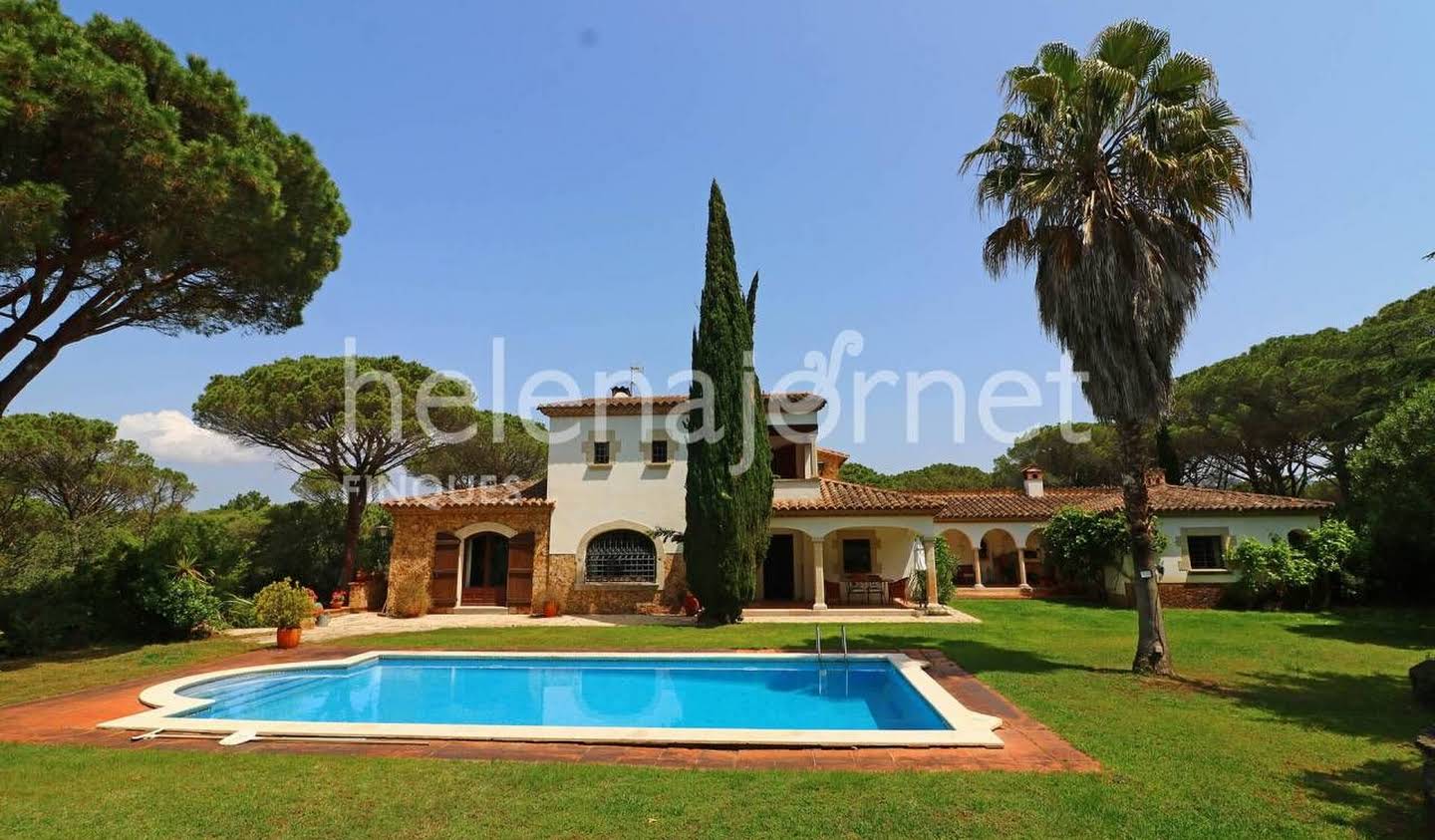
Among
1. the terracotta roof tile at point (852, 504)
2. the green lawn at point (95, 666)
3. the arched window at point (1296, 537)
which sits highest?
the terracotta roof tile at point (852, 504)

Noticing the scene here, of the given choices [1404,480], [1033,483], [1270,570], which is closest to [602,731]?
[1404,480]

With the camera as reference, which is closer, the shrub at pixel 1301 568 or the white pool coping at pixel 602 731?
the white pool coping at pixel 602 731

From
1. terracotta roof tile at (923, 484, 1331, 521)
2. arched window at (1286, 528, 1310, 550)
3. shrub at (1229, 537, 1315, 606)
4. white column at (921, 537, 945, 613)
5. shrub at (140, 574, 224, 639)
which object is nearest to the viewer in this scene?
shrub at (140, 574, 224, 639)

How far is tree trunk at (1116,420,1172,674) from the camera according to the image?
11086 mm

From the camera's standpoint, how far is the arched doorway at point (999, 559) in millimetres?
31516

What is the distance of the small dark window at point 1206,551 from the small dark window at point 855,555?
10791mm

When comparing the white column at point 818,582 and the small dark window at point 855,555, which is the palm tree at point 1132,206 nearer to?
the white column at point 818,582

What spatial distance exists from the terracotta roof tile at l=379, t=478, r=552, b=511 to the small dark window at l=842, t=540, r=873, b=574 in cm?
1121

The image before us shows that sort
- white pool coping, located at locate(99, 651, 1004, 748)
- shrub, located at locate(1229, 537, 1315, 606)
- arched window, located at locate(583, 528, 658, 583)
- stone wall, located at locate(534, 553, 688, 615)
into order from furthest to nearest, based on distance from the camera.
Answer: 1. arched window, located at locate(583, 528, 658, 583)
2. stone wall, located at locate(534, 553, 688, 615)
3. shrub, located at locate(1229, 537, 1315, 606)
4. white pool coping, located at locate(99, 651, 1004, 748)

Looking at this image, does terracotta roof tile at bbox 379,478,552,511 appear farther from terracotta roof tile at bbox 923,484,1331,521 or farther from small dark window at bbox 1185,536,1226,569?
small dark window at bbox 1185,536,1226,569

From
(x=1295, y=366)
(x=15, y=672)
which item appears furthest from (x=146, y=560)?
(x=1295, y=366)

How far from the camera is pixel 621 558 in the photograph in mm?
22328

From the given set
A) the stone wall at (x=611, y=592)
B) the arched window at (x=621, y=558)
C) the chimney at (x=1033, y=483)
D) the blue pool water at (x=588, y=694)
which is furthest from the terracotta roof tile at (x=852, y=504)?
the chimney at (x=1033, y=483)

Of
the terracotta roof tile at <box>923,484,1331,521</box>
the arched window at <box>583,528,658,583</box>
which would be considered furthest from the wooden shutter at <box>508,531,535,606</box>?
the terracotta roof tile at <box>923,484,1331,521</box>
